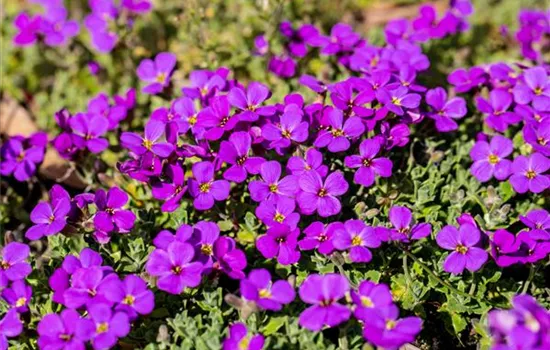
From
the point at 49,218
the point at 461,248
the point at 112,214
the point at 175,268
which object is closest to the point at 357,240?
the point at 461,248

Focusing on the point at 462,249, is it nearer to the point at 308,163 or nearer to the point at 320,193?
the point at 320,193

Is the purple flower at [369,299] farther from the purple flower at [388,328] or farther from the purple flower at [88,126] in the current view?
A: the purple flower at [88,126]

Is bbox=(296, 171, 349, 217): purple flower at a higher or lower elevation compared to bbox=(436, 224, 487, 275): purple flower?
higher

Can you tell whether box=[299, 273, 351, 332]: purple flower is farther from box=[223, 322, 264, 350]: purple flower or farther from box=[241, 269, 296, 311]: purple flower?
box=[223, 322, 264, 350]: purple flower

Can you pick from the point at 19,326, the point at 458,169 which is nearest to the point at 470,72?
the point at 458,169

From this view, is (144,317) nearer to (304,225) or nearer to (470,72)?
(304,225)

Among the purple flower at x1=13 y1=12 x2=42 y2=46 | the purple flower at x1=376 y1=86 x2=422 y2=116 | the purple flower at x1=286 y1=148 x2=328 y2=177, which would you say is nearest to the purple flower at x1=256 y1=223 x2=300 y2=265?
the purple flower at x1=286 y1=148 x2=328 y2=177

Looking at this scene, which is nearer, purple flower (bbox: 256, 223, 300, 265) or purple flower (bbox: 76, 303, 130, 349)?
purple flower (bbox: 76, 303, 130, 349)
